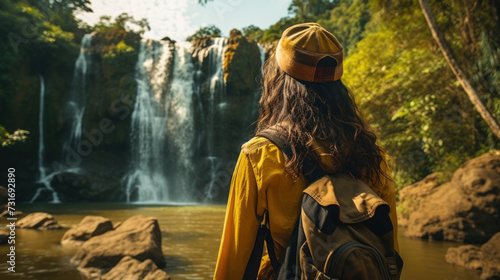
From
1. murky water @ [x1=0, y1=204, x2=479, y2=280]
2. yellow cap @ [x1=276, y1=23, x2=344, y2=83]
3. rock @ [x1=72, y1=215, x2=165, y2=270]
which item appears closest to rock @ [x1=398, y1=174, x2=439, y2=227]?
murky water @ [x1=0, y1=204, x2=479, y2=280]

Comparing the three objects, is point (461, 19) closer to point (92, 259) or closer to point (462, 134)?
point (462, 134)

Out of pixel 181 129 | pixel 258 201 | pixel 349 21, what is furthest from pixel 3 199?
pixel 349 21

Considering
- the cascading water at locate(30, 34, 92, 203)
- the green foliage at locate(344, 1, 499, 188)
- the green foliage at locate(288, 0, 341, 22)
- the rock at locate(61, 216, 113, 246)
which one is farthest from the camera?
the green foliage at locate(288, 0, 341, 22)

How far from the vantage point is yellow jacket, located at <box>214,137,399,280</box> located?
4.69ft

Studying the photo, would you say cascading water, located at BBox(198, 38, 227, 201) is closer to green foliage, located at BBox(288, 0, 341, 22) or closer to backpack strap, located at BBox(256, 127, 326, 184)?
→ backpack strap, located at BBox(256, 127, 326, 184)

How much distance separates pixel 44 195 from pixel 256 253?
18.4m

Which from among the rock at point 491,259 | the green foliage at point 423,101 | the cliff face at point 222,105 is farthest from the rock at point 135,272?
the cliff face at point 222,105

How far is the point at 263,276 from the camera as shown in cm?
157

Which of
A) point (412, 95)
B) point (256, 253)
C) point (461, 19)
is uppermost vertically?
point (461, 19)

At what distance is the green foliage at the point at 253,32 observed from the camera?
41.2 m

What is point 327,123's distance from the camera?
5.16ft

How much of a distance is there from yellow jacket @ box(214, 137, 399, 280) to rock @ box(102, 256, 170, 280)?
3863mm

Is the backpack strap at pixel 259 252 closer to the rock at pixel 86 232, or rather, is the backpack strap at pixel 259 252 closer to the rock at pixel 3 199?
the rock at pixel 86 232

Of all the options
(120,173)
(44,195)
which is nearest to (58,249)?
(44,195)
